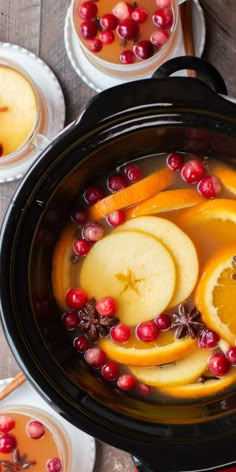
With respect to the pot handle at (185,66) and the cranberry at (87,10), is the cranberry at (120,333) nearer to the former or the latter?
the pot handle at (185,66)

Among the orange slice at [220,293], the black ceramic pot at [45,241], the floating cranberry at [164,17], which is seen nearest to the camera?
the black ceramic pot at [45,241]

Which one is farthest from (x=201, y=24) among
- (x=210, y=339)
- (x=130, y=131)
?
(x=210, y=339)

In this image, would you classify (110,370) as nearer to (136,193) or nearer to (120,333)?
(120,333)

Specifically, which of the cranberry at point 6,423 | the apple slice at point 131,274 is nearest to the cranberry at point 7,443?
the cranberry at point 6,423

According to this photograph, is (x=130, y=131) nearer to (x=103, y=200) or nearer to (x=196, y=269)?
(x=103, y=200)

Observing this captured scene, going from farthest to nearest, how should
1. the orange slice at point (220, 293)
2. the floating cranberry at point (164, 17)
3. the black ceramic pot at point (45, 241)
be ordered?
the floating cranberry at point (164, 17)
the orange slice at point (220, 293)
the black ceramic pot at point (45, 241)

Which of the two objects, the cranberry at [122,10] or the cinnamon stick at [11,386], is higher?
the cranberry at [122,10]

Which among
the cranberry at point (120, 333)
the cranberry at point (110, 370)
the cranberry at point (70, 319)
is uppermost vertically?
the cranberry at point (70, 319)

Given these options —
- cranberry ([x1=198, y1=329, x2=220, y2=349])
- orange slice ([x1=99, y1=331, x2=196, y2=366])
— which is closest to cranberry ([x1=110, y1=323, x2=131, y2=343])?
orange slice ([x1=99, y1=331, x2=196, y2=366])

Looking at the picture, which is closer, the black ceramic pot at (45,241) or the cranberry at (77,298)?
the black ceramic pot at (45,241)
